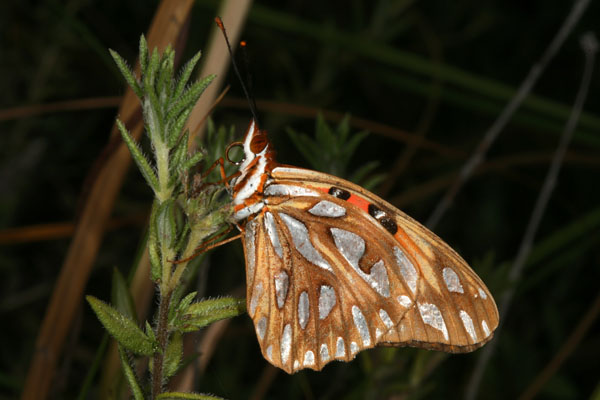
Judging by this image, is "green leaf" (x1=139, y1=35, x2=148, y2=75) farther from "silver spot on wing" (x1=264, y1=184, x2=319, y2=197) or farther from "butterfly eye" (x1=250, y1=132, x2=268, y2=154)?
"silver spot on wing" (x1=264, y1=184, x2=319, y2=197)

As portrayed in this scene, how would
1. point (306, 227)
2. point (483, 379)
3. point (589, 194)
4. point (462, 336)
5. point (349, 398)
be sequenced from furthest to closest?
1. point (589, 194)
2. point (483, 379)
3. point (349, 398)
4. point (306, 227)
5. point (462, 336)

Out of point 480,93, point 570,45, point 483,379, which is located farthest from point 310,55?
point 483,379

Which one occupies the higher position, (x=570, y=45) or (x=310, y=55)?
(x=310, y=55)

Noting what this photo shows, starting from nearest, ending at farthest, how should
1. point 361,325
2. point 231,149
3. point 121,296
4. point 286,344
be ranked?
point 121,296
point 286,344
point 361,325
point 231,149

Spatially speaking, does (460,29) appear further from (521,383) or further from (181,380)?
(181,380)

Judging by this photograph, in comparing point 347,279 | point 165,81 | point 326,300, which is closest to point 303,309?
point 326,300

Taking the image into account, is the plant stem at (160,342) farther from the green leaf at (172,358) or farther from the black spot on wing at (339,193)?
the black spot on wing at (339,193)

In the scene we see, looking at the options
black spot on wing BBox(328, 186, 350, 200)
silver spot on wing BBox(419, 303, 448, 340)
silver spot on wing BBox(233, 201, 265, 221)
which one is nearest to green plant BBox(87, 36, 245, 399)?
silver spot on wing BBox(233, 201, 265, 221)

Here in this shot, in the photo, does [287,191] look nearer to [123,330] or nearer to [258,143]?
[258,143]
